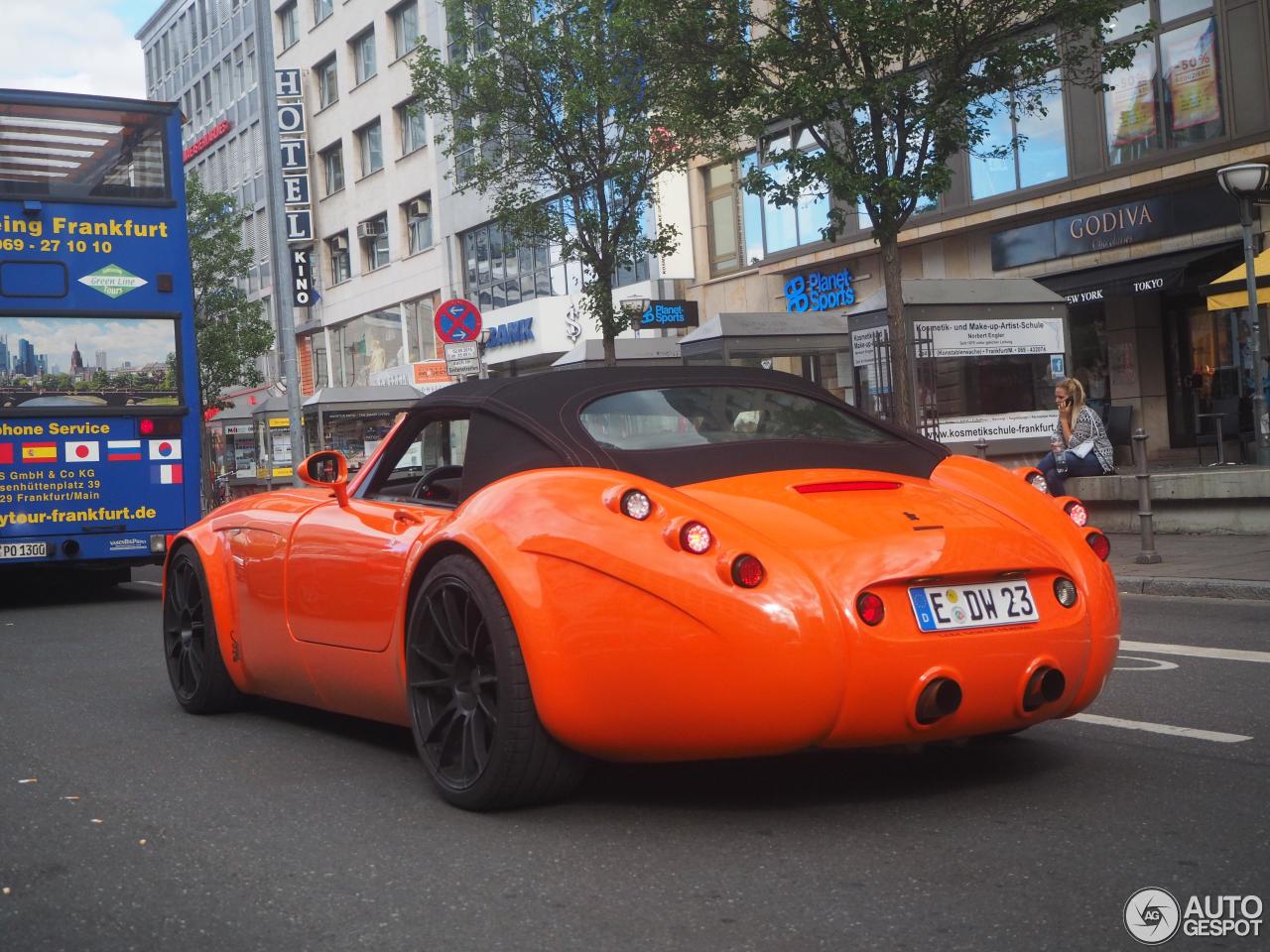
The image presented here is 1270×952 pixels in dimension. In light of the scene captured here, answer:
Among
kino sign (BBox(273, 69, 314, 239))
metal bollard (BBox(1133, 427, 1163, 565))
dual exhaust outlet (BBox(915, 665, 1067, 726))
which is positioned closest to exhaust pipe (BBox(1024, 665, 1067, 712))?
dual exhaust outlet (BBox(915, 665, 1067, 726))

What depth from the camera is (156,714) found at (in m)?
6.40

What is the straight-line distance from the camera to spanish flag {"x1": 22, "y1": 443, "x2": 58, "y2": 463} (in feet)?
41.8

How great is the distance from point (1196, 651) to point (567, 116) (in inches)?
594

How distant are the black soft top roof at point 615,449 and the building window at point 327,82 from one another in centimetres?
4785

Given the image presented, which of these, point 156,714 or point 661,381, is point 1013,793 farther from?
point 156,714

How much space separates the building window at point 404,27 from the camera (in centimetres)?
4488

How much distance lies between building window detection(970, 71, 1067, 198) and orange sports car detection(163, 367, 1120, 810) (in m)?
19.4

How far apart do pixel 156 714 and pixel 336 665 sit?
61.7 inches

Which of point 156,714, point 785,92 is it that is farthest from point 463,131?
point 156,714

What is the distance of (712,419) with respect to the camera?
4.67 m

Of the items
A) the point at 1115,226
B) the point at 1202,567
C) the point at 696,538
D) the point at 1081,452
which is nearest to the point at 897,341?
the point at 1081,452

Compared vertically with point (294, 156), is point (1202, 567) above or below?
below

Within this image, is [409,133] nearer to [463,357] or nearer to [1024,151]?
[1024,151]

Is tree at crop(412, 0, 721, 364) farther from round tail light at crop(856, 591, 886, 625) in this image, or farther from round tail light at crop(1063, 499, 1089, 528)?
round tail light at crop(856, 591, 886, 625)
